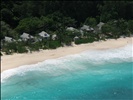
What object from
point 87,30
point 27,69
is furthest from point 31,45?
point 87,30

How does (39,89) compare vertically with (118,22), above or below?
below

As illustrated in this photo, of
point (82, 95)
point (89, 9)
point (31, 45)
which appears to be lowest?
point (82, 95)

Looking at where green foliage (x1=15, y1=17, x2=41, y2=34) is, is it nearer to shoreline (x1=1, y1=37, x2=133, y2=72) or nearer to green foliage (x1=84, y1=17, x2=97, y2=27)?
shoreline (x1=1, y1=37, x2=133, y2=72)

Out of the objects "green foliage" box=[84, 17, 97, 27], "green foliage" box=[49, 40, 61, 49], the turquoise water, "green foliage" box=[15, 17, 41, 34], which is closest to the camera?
the turquoise water

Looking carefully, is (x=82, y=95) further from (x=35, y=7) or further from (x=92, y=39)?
(x=35, y=7)

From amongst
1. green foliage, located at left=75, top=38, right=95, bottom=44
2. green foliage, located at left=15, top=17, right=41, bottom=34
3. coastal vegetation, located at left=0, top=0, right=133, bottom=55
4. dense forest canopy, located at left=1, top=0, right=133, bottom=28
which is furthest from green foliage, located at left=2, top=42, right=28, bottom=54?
dense forest canopy, located at left=1, top=0, right=133, bottom=28

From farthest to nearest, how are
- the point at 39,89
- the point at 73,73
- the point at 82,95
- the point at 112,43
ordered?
1. the point at 112,43
2. the point at 73,73
3. the point at 39,89
4. the point at 82,95
